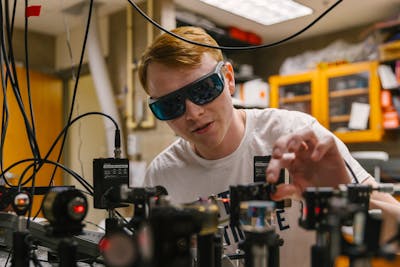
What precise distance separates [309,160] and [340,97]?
3.37 meters

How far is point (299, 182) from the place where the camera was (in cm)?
84

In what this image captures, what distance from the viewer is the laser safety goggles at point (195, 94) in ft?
3.32

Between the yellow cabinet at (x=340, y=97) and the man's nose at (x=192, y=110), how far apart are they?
9.74 feet

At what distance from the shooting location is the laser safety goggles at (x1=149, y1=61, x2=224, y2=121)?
3.32ft

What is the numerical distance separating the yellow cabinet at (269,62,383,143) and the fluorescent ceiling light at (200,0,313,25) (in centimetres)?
65

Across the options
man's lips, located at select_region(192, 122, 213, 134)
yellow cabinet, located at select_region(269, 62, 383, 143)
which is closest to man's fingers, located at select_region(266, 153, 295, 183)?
man's lips, located at select_region(192, 122, 213, 134)

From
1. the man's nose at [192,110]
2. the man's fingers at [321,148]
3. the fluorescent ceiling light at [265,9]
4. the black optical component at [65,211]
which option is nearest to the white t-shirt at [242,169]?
the man's nose at [192,110]

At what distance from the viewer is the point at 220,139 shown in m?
1.18

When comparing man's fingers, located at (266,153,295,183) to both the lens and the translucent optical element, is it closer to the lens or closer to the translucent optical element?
the translucent optical element

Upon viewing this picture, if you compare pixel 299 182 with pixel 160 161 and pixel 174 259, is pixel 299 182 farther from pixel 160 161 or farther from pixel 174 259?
pixel 160 161

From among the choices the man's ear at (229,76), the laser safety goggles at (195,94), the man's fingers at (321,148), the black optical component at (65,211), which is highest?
the man's ear at (229,76)

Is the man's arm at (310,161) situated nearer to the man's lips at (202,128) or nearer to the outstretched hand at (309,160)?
the outstretched hand at (309,160)

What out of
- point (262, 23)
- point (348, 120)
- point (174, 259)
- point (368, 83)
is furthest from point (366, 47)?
point (174, 259)

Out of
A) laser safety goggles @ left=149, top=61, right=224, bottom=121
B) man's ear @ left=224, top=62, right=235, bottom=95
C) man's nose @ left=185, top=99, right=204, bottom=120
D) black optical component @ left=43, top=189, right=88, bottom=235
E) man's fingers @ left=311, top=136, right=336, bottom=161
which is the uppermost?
man's ear @ left=224, top=62, right=235, bottom=95
